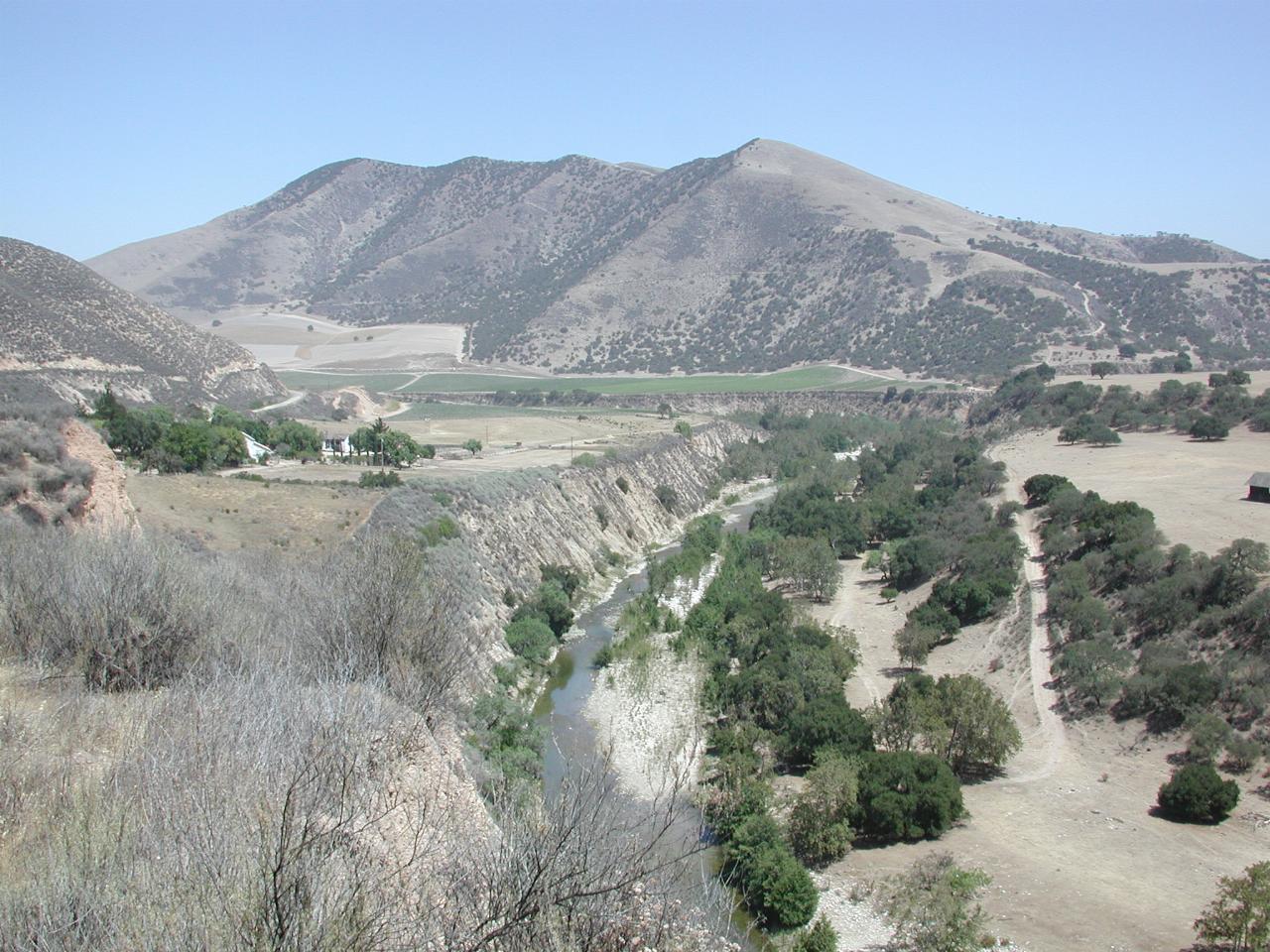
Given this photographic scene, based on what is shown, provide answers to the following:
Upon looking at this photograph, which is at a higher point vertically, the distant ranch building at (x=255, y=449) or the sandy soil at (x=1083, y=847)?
the distant ranch building at (x=255, y=449)

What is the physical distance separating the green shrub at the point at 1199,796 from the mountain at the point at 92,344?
185ft

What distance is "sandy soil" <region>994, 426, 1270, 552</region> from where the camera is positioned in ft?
145

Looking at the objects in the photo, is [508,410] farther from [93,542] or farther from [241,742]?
[241,742]

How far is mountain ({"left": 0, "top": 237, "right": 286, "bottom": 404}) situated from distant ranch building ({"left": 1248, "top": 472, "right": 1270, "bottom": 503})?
6117cm

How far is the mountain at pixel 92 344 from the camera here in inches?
2694

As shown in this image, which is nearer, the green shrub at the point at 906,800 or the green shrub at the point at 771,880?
the green shrub at the point at 771,880

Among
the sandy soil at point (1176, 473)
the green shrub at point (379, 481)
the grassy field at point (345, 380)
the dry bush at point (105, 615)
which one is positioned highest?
the grassy field at point (345, 380)

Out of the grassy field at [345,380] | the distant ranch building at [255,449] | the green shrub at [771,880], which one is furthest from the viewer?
the grassy field at [345,380]

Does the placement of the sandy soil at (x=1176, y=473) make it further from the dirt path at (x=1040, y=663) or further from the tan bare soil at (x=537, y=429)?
the tan bare soil at (x=537, y=429)

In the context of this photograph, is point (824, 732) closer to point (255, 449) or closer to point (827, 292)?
point (255, 449)

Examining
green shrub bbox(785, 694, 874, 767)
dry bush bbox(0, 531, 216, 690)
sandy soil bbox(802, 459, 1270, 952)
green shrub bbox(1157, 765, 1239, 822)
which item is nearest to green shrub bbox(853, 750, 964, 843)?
sandy soil bbox(802, 459, 1270, 952)

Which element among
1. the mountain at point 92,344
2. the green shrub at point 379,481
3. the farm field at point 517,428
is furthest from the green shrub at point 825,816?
the mountain at point 92,344

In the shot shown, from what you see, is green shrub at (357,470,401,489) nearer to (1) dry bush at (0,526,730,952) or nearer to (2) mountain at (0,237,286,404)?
(2) mountain at (0,237,286,404)

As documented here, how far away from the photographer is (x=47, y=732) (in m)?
12.7
